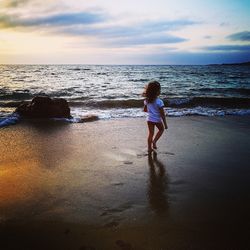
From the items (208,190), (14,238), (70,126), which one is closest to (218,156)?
(208,190)

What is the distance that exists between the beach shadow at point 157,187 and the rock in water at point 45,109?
5.81 m

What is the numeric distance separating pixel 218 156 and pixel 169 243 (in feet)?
11.3

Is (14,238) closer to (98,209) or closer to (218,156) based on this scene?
(98,209)

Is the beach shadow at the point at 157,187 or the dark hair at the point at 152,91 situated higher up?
the dark hair at the point at 152,91

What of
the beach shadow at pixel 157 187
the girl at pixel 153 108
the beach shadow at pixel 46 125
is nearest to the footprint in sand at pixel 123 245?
the beach shadow at pixel 157 187

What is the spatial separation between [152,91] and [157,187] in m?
2.75

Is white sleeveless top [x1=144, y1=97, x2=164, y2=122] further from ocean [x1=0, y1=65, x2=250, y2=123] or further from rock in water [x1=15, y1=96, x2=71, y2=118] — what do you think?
rock in water [x1=15, y1=96, x2=71, y2=118]

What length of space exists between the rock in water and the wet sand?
9.83 feet

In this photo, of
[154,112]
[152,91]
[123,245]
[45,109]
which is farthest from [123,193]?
[45,109]

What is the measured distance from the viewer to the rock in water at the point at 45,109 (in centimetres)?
1066

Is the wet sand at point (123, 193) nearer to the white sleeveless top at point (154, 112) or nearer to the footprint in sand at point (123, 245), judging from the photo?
the footprint in sand at point (123, 245)

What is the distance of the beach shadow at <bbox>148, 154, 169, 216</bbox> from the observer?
3.74 m

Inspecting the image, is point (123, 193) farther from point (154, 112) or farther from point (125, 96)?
point (125, 96)

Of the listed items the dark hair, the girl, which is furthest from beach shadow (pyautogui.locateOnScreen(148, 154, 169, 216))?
the dark hair
